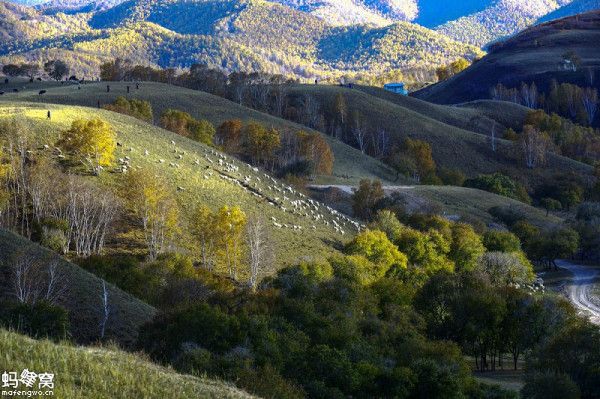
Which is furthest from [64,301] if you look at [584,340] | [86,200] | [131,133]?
[131,133]

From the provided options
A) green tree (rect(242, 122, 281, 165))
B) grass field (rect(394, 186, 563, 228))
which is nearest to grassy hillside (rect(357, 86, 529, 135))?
grass field (rect(394, 186, 563, 228))

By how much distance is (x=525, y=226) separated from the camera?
9594 cm

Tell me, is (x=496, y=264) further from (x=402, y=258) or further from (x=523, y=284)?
(x=402, y=258)

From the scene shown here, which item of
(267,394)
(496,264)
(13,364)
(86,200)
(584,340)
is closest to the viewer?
(13,364)

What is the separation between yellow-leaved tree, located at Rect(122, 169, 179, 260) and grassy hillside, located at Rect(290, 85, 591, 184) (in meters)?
98.0

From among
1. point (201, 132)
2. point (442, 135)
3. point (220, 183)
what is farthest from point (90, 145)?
point (442, 135)

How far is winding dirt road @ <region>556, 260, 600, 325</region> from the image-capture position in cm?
6796

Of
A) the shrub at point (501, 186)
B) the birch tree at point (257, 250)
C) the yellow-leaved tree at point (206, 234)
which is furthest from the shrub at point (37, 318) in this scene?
the shrub at point (501, 186)

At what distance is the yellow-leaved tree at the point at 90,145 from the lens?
6644 centimetres

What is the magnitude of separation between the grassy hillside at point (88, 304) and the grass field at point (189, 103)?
260 ft

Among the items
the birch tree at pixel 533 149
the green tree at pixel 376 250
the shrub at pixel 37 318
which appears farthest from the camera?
the birch tree at pixel 533 149

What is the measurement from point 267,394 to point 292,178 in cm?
7689

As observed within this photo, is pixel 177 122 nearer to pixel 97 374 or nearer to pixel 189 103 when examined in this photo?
→ pixel 189 103

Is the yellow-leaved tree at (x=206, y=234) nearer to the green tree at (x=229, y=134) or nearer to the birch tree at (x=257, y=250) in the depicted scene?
the birch tree at (x=257, y=250)
